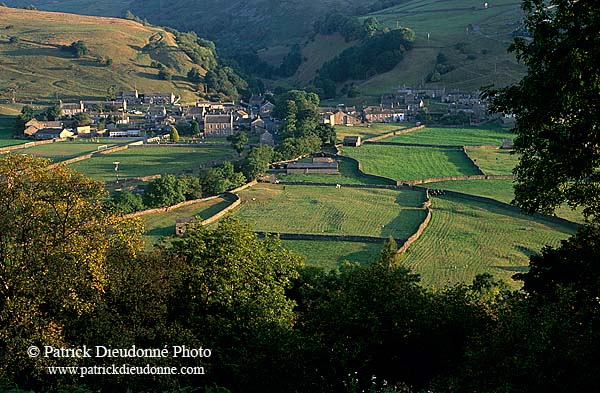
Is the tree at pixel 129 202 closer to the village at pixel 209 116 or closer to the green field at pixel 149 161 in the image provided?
the green field at pixel 149 161

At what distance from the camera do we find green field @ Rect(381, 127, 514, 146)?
6950 centimetres

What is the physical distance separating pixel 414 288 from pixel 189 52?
402ft

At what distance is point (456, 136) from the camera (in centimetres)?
7450

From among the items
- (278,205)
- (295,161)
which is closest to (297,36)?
(295,161)

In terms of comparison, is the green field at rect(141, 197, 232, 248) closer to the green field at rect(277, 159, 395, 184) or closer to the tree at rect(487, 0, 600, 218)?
the green field at rect(277, 159, 395, 184)

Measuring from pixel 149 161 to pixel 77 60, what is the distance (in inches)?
2449

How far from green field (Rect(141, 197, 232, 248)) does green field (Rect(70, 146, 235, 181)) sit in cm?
1198

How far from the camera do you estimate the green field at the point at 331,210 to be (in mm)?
37000

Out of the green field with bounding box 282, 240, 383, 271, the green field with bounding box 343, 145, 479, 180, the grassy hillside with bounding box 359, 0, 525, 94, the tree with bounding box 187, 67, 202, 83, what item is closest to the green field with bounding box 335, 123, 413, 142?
the green field with bounding box 343, 145, 479, 180

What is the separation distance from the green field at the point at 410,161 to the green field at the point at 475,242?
11.3 metres

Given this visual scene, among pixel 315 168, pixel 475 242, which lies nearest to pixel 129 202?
pixel 315 168

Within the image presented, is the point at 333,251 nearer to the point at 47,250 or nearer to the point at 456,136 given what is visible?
the point at 47,250

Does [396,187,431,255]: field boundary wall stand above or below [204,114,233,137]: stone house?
below

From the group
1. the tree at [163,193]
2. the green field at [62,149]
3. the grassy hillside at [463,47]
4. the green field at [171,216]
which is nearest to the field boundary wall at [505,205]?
the green field at [171,216]
